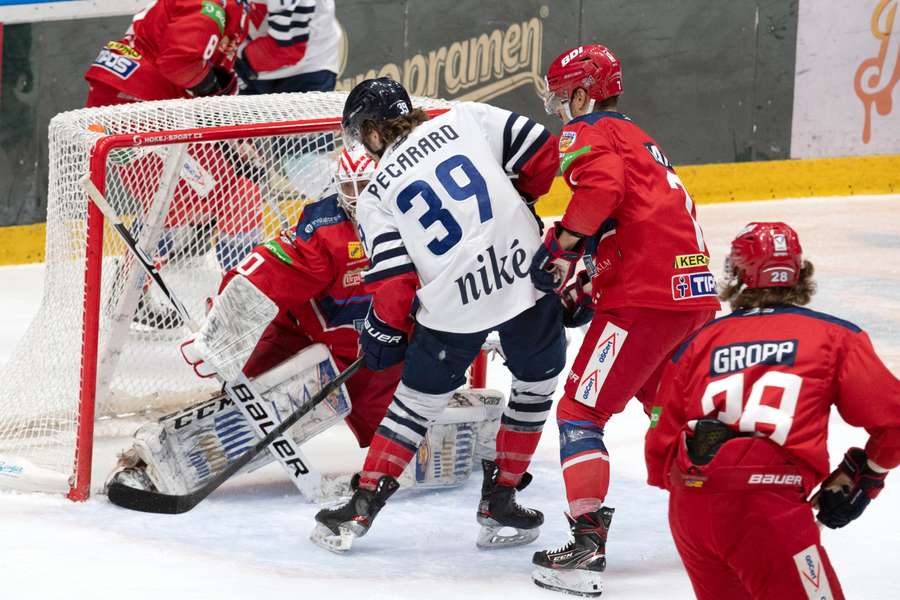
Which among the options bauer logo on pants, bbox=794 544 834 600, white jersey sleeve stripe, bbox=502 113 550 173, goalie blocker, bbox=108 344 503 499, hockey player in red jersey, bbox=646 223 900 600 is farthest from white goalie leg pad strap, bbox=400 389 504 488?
bauer logo on pants, bbox=794 544 834 600

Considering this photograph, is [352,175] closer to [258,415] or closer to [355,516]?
[258,415]

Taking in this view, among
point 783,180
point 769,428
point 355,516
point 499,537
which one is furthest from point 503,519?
point 783,180

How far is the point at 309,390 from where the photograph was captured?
396 centimetres

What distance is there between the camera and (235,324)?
392cm

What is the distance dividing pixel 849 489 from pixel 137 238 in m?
2.36

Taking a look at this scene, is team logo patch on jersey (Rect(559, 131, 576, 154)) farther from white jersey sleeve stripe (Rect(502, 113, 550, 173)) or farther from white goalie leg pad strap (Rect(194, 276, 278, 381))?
white goalie leg pad strap (Rect(194, 276, 278, 381))

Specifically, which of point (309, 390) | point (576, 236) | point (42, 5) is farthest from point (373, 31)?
point (576, 236)

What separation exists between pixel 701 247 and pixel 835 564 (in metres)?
0.81

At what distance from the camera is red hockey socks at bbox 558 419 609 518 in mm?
3379

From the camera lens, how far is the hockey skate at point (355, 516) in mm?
3572

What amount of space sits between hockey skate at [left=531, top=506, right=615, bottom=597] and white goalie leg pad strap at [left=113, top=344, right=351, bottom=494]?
33.2 inches

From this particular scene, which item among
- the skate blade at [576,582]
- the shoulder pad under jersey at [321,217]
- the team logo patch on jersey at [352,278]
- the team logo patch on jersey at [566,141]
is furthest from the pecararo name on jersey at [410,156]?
the skate blade at [576,582]

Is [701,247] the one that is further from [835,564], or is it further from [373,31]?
[373,31]

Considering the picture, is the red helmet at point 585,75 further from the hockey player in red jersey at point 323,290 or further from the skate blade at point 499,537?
the skate blade at point 499,537
